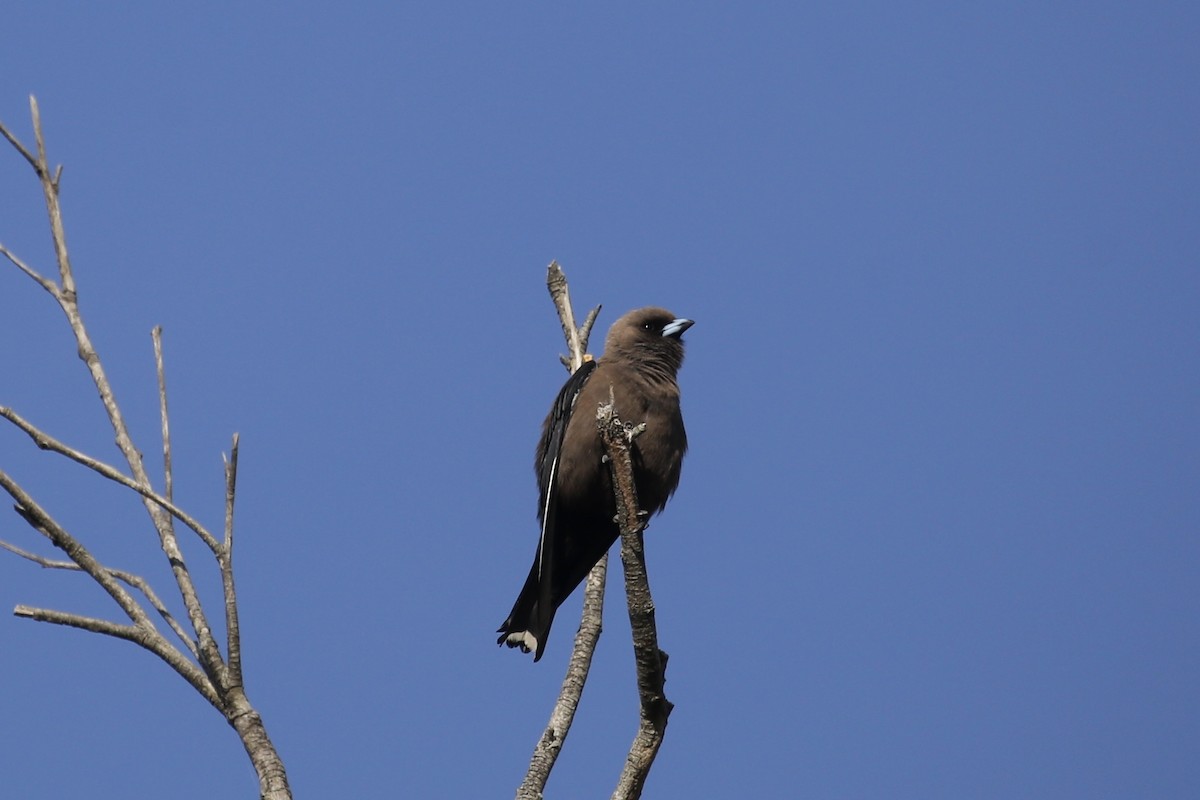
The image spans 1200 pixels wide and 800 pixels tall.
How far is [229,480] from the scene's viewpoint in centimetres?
381

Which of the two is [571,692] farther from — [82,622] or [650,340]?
[650,340]

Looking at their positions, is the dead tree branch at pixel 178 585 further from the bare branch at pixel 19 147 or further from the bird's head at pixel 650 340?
Result: the bird's head at pixel 650 340

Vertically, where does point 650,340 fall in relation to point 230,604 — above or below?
above

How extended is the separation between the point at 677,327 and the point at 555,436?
1055mm

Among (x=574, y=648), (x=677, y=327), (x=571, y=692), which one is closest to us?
(x=571, y=692)

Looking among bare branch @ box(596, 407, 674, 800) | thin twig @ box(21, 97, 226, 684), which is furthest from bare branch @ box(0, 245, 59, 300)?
bare branch @ box(596, 407, 674, 800)

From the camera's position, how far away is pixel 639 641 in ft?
13.4

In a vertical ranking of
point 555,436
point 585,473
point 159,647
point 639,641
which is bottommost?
point 159,647

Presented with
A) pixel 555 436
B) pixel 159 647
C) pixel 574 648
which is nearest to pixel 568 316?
pixel 555 436

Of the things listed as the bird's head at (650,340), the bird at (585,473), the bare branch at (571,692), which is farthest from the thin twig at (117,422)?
the bird's head at (650,340)

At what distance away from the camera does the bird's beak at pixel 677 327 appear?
269 inches

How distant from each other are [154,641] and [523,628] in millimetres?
2280

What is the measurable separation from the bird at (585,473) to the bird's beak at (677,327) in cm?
43

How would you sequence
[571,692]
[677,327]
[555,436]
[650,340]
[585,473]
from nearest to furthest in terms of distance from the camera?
[571,692], [585,473], [555,436], [650,340], [677,327]
